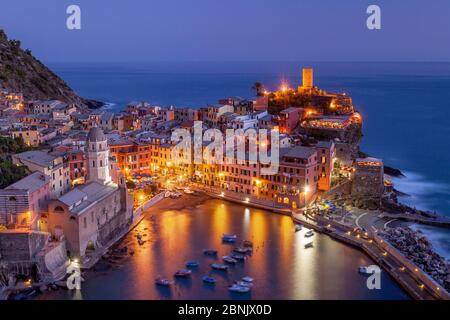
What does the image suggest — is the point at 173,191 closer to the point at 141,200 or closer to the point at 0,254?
the point at 141,200

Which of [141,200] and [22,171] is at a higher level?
[22,171]

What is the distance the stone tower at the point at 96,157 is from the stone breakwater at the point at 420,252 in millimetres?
12239

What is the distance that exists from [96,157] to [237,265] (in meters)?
8.14

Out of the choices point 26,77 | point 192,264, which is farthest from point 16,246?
point 26,77

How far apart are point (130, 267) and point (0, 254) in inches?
171

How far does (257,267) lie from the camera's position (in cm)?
1881

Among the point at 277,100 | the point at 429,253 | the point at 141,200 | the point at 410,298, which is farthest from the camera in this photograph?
the point at 277,100

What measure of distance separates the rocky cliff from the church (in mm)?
26182

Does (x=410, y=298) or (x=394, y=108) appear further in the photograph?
(x=394, y=108)

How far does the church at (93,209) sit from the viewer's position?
18.6 meters

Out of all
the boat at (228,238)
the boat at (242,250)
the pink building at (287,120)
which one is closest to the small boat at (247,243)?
the boat at (242,250)

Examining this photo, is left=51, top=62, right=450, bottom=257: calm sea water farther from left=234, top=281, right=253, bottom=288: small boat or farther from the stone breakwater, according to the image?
left=234, top=281, right=253, bottom=288: small boat

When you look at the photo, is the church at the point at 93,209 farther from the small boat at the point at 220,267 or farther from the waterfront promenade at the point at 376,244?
the waterfront promenade at the point at 376,244
